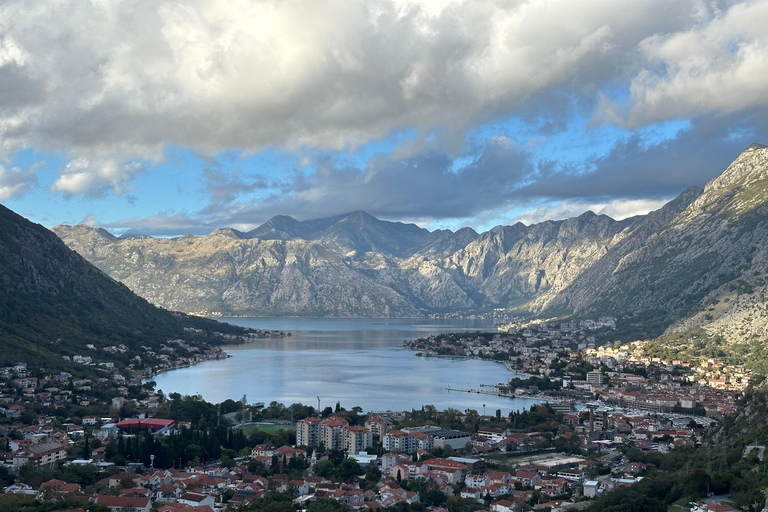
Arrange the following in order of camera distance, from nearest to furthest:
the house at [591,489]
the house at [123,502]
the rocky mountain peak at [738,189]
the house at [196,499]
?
the house at [123,502]
the house at [196,499]
the house at [591,489]
the rocky mountain peak at [738,189]

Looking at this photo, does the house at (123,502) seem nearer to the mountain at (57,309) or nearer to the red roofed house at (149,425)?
the red roofed house at (149,425)

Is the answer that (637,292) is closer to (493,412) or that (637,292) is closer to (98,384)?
(493,412)

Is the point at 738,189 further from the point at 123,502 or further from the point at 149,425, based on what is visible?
the point at 123,502

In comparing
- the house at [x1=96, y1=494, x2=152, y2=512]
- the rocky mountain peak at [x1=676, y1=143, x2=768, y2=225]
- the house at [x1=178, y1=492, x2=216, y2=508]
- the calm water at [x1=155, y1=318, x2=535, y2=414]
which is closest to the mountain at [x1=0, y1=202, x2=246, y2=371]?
the calm water at [x1=155, y1=318, x2=535, y2=414]

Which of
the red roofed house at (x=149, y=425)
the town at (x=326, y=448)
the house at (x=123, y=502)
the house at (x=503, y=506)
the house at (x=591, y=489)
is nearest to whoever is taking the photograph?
the house at (x=123, y=502)

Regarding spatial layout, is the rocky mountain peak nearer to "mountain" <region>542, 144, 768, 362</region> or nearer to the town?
"mountain" <region>542, 144, 768, 362</region>

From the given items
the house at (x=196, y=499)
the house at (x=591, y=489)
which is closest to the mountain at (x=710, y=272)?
the house at (x=591, y=489)
